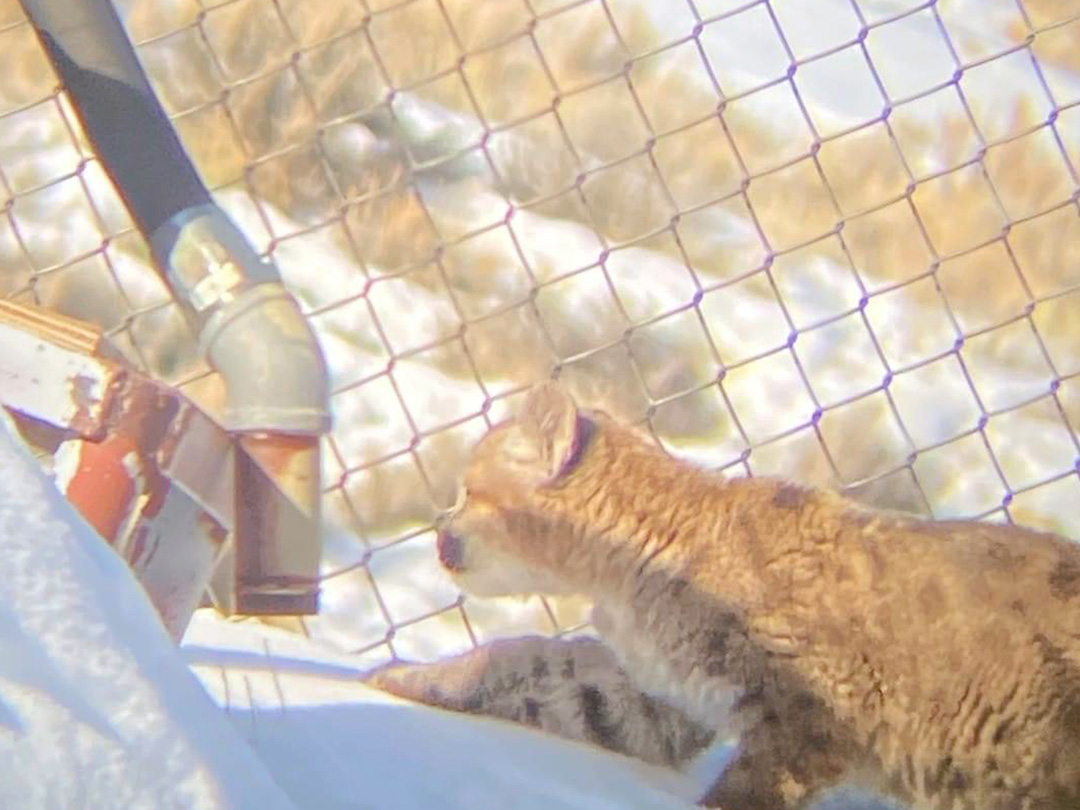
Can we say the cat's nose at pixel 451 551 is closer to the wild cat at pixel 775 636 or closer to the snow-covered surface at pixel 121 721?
the wild cat at pixel 775 636

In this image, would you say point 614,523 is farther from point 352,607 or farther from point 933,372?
point 933,372

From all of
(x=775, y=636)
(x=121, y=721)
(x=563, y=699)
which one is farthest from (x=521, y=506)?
(x=121, y=721)

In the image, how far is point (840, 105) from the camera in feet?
10.5

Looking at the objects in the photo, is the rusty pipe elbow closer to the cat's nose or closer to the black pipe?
the black pipe

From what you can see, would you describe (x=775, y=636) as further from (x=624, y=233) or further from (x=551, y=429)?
(x=624, y=233)

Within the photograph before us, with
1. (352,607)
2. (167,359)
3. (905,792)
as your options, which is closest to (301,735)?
(905,792)

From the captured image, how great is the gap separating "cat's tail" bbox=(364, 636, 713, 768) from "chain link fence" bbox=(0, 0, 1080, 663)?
56 centimetres

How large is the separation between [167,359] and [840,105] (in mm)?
1456

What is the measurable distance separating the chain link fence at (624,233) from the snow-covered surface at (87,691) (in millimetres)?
1600

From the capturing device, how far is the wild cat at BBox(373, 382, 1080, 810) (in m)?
1.73

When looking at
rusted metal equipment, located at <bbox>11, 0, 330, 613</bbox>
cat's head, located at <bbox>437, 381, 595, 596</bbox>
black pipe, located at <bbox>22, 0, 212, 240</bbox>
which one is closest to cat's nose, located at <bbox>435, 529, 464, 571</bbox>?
cat's head, located at <bbox>437, 381, 595, 596</bbox>

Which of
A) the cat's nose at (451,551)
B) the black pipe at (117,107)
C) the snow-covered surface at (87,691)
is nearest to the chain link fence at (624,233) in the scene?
the cat's nose at (451,551)

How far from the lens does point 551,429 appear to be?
79.0 inches

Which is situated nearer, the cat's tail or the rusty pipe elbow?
the rusty pipe elbow
